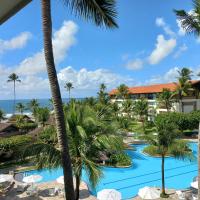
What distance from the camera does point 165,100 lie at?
175 feet

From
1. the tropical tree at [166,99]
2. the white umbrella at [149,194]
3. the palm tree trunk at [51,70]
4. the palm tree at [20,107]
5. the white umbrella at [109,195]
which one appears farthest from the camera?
the palm tree at [20,107]

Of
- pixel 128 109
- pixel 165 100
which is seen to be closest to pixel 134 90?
pixel 128 109

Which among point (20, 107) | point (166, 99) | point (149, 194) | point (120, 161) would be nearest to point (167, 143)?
point (149, 194)

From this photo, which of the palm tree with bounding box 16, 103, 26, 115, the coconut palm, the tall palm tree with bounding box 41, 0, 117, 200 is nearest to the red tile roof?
the palm tree with bounding box 16, 103, 26, 115

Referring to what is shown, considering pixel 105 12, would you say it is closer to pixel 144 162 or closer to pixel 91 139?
pixel 91 139

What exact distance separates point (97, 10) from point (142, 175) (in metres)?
22.2

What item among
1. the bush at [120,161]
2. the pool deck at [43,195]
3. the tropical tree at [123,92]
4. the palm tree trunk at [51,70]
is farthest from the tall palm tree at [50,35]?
the tropical tree at [123,92]

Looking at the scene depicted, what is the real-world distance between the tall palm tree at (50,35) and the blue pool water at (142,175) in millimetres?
15338

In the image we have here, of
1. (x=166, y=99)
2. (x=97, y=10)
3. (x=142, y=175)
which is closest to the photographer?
(x=97, y=10)

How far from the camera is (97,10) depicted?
754cm

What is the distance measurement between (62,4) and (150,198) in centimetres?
1456

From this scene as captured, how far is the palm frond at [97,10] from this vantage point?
7305 mm

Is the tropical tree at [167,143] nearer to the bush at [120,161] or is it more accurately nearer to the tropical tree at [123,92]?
the bush at [120,161]

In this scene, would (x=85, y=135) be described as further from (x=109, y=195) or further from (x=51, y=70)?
(x=109, y=195)
